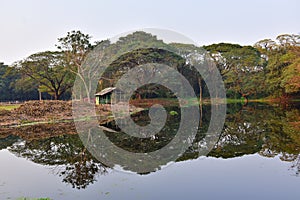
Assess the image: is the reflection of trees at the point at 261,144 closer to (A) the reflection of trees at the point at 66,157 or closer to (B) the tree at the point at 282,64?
(A) the reflection of trees at the point at 66,157

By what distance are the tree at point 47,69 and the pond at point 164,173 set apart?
26.2m

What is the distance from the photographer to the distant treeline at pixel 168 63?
3272 centimetres

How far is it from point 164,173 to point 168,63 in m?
34.7

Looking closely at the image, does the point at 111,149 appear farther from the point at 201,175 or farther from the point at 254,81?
the point at 254,81

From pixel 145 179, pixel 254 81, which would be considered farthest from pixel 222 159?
pixel 254 81

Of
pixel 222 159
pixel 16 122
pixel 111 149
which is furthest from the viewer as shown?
pixel 16 122

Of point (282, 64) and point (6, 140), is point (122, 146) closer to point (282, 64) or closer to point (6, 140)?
point (6, 140)

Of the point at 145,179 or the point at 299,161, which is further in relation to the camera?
the point at 299,161

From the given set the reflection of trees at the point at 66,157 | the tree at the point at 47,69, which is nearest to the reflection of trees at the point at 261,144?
the reflection of trees at the point at 66,157

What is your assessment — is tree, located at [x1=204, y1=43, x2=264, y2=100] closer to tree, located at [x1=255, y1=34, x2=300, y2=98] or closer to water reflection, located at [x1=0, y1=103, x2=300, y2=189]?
tree, located at [x1=255, y1=34, x2=300, y2=98]

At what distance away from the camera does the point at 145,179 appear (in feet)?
22.7

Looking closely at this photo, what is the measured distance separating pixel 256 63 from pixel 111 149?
37.8 m

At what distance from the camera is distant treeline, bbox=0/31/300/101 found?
32719 millimetres

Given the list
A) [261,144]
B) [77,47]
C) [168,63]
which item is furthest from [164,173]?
[168,63]
